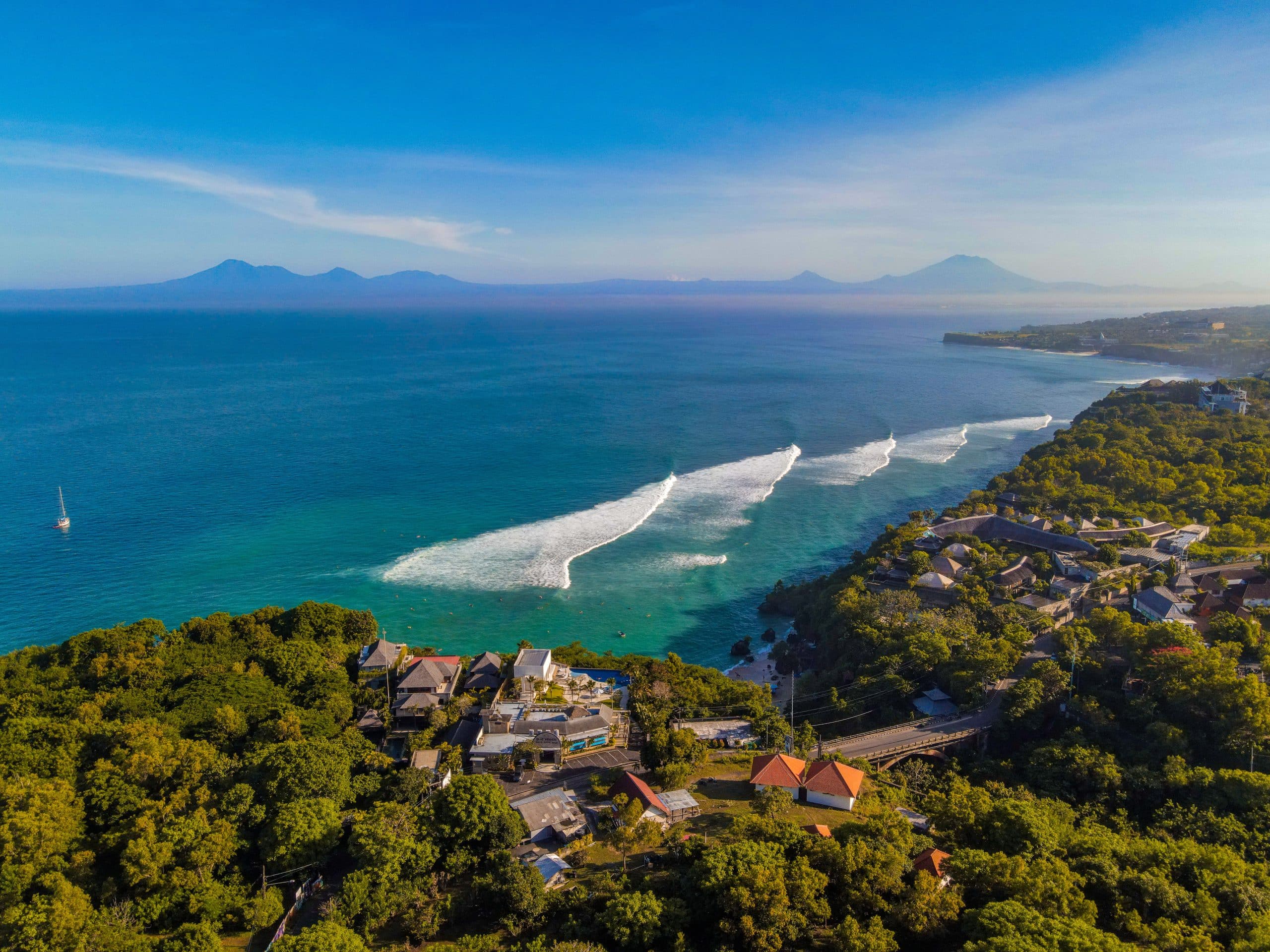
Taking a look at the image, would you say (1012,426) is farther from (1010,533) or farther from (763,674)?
(763,674)

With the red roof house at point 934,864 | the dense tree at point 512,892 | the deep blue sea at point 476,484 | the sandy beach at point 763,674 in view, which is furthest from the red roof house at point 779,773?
the deep blue sea at point 476,484

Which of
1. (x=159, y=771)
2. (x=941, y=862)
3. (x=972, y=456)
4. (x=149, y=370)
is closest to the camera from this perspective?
(x=941, y=862)

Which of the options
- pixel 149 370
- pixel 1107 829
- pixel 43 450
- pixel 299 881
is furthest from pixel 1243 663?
pixel 149 370

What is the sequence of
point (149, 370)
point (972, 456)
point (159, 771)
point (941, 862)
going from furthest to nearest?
point (149, 370) < point (972, 456) < point (159, 771) < point (941, 862)

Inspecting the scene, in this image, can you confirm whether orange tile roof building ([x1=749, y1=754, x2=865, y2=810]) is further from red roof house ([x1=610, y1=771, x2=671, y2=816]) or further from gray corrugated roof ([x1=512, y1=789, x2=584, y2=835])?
gray corrugated roof ([x1=512, y1=789, x2=584, y2=835])

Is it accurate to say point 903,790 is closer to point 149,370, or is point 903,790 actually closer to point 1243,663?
point 1243,663

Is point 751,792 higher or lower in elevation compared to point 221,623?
lower

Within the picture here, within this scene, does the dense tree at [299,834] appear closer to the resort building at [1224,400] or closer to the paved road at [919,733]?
the paved road at [919,733]
